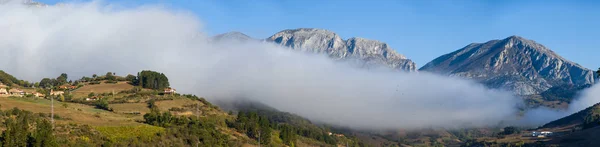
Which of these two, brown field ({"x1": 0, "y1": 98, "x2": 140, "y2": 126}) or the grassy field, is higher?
brown field ({"x1": 0, "y1": 98, "x2": 140, "y2": 126})

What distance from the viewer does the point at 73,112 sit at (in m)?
166

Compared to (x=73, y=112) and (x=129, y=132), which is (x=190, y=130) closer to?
(x=129, y=132)

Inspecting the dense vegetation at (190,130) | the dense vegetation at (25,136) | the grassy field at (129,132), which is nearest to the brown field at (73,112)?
the grassy field at (129,132)

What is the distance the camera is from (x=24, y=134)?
117 metres

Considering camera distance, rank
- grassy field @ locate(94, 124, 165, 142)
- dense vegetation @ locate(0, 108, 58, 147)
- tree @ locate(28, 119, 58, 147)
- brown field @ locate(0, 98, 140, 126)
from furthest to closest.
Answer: brown field @ locate(0, 98, 140, 126)
grassy field @ locate(94, 124, 165, 142)
tree @ locate(28, 119, 58, 147)
dense vegetation @ locate(0, 108, 58, 147)

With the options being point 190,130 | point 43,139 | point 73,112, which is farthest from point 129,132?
point 43,139

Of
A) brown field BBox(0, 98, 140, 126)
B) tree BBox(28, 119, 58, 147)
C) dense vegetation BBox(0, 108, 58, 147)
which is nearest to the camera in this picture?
dense vegetation BBox(0, 108, 58, 147)

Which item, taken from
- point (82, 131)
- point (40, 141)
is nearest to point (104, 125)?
point (82, 131)

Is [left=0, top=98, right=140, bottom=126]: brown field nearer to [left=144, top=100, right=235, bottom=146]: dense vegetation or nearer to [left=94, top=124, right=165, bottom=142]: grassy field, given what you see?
[left=94, top=124, right=165, bottom=142]: grassy field

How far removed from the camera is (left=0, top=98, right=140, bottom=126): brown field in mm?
155125

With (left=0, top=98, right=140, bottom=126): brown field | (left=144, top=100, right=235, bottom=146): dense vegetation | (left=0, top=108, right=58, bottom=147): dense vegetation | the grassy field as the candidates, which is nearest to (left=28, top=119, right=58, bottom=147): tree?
(left=0, top=108, right=58, bottom=147): dense vegetation

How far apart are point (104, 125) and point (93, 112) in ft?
85.0

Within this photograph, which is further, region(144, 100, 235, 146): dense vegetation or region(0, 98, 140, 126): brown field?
region(144, 100, 235, 146): dense vegetation

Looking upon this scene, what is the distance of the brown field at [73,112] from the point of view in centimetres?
15512
